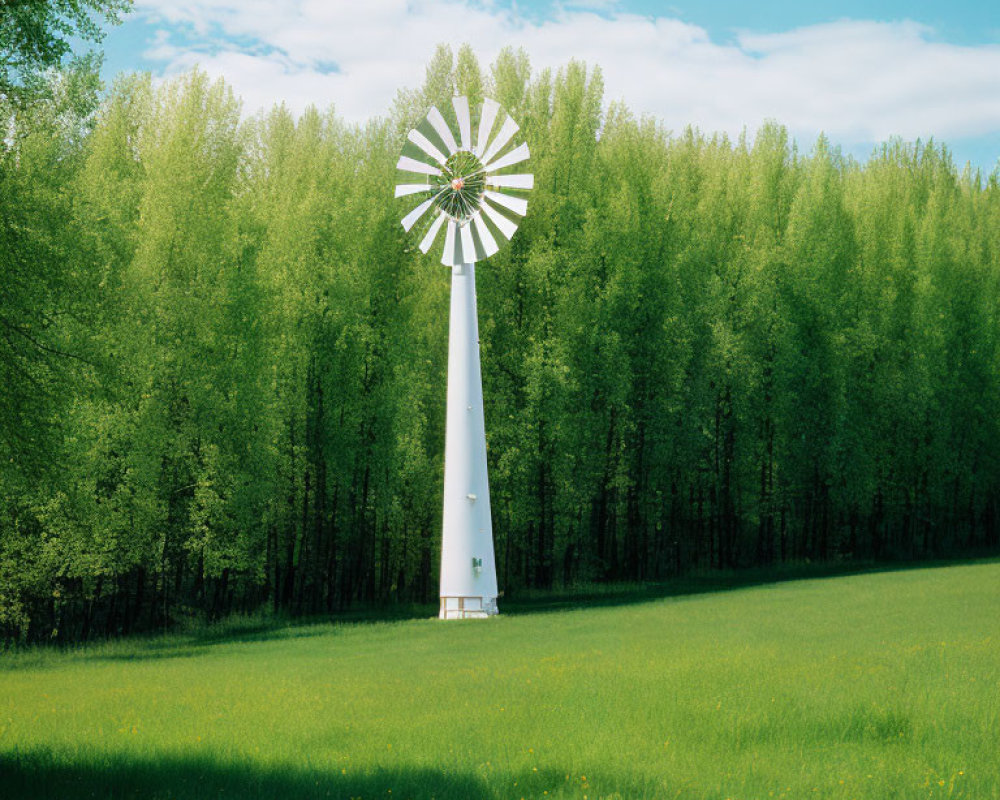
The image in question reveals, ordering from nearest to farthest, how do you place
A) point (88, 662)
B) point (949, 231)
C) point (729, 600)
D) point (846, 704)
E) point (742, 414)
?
point (846, 704) → point (88, 662) → point (729, 600) → point (742, 414) → point (949, 231)

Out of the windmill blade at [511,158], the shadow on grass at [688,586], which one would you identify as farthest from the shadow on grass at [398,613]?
the windmill blade at [511,158]

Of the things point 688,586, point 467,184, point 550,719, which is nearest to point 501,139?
point 467,184

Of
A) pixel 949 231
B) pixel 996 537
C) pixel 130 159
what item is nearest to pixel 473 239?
pixel 130 159

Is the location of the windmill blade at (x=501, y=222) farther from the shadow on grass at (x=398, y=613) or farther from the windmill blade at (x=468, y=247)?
the shadow on grass at (x=398, y=613)

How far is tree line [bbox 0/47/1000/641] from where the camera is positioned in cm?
2541

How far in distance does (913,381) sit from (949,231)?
10.8 meters

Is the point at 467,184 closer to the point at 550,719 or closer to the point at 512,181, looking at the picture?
the point at 512,181

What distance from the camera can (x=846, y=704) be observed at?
10984mm

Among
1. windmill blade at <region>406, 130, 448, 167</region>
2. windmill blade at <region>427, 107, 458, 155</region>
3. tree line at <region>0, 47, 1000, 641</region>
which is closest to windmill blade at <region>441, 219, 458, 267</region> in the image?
→ windmill blade at <region>406, 130, 448, 167</region>

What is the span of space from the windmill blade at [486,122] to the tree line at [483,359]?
6039mm

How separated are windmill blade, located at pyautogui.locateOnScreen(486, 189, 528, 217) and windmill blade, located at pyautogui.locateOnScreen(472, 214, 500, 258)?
2.16 feet

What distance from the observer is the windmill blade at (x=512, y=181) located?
1017 inches

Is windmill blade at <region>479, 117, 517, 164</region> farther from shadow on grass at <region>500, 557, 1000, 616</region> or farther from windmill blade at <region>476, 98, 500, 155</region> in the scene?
shadow on grass at <region>500, 557, 1000, 616</region>

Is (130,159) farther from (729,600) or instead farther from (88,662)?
(729,600)
